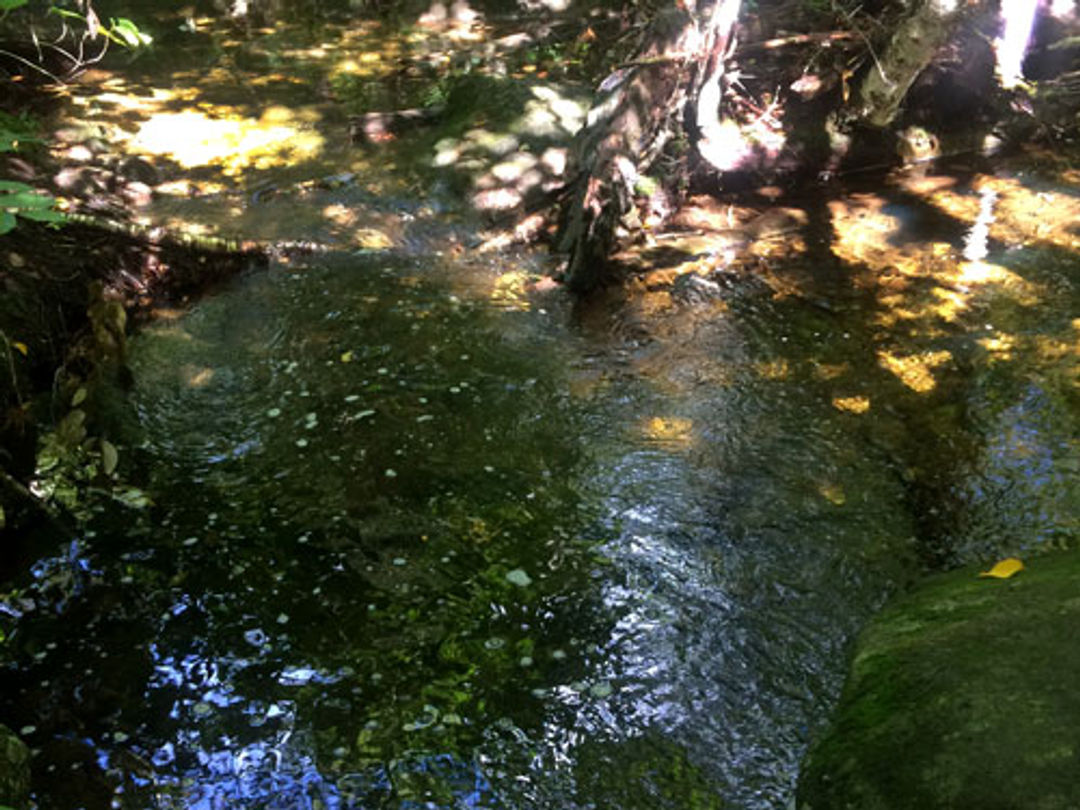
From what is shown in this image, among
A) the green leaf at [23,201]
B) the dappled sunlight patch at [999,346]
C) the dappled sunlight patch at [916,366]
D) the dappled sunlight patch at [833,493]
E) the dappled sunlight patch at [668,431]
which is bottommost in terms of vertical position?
the dappled sunlight patch at [668,431]

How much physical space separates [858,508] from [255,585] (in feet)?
9.45

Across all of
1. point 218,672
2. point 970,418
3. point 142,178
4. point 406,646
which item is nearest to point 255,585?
point 218,672

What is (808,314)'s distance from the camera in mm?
6074

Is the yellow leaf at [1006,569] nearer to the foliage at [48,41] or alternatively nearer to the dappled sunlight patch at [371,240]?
the dappled sunlight patch at [371,240]

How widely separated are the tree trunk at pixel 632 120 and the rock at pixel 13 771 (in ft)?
14.9

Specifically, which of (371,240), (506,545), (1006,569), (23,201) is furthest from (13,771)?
(371,240)

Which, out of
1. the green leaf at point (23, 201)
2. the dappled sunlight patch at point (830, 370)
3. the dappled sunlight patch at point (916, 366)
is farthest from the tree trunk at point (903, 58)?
the green leaf at point (23, 201)

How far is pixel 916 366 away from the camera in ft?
17.6

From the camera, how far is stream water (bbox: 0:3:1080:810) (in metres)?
3.20

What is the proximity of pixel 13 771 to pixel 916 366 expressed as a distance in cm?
499

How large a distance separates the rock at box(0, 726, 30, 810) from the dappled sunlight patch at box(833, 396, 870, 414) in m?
4.21

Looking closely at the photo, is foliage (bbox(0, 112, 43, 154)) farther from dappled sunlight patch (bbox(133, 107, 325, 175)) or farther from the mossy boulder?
the mossy boulder

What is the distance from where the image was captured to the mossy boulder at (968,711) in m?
2.27

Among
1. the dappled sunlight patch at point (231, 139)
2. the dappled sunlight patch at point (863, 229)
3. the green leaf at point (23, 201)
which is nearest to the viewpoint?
the green leaf at point (23, 201)
